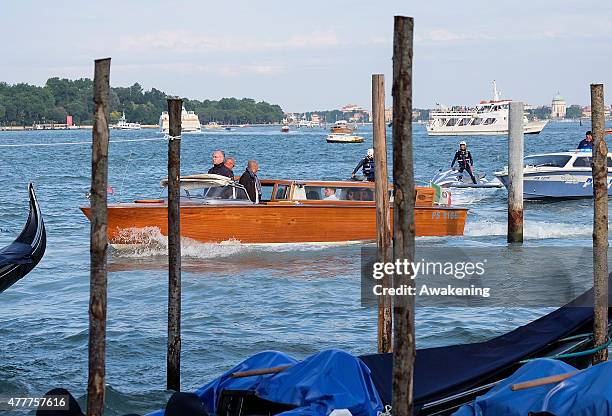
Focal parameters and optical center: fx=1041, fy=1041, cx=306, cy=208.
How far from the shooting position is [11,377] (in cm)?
959

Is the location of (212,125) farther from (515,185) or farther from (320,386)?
(320,386)

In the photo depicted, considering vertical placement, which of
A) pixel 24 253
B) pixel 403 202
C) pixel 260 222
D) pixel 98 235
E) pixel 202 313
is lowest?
pixel 202 313

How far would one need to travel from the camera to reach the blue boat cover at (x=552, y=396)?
6.04 meters

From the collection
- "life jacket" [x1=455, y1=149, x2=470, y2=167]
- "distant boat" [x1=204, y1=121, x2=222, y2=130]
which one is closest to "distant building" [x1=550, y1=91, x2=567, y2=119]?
"distant boat" [x1=204, y1=121, x2=222, y2=130]

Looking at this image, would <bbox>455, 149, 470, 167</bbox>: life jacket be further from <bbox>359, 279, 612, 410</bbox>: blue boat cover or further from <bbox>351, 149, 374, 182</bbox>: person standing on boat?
<bbox>359, 279, 612, 410</bbox>: blue boat cover

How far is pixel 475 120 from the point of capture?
8519cm

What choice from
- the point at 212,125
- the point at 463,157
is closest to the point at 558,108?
the point at 212,125

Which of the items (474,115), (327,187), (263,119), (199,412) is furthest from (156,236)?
(263,119)

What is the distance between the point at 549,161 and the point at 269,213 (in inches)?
420

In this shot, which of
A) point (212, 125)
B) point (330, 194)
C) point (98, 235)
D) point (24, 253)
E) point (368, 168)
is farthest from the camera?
point (212, 125)

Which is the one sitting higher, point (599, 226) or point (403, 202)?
point (403, 202)

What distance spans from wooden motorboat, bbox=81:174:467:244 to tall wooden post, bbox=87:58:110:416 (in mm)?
8931

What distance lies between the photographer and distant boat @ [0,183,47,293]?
10.8 metres

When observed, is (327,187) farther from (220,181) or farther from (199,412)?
(199,412)
